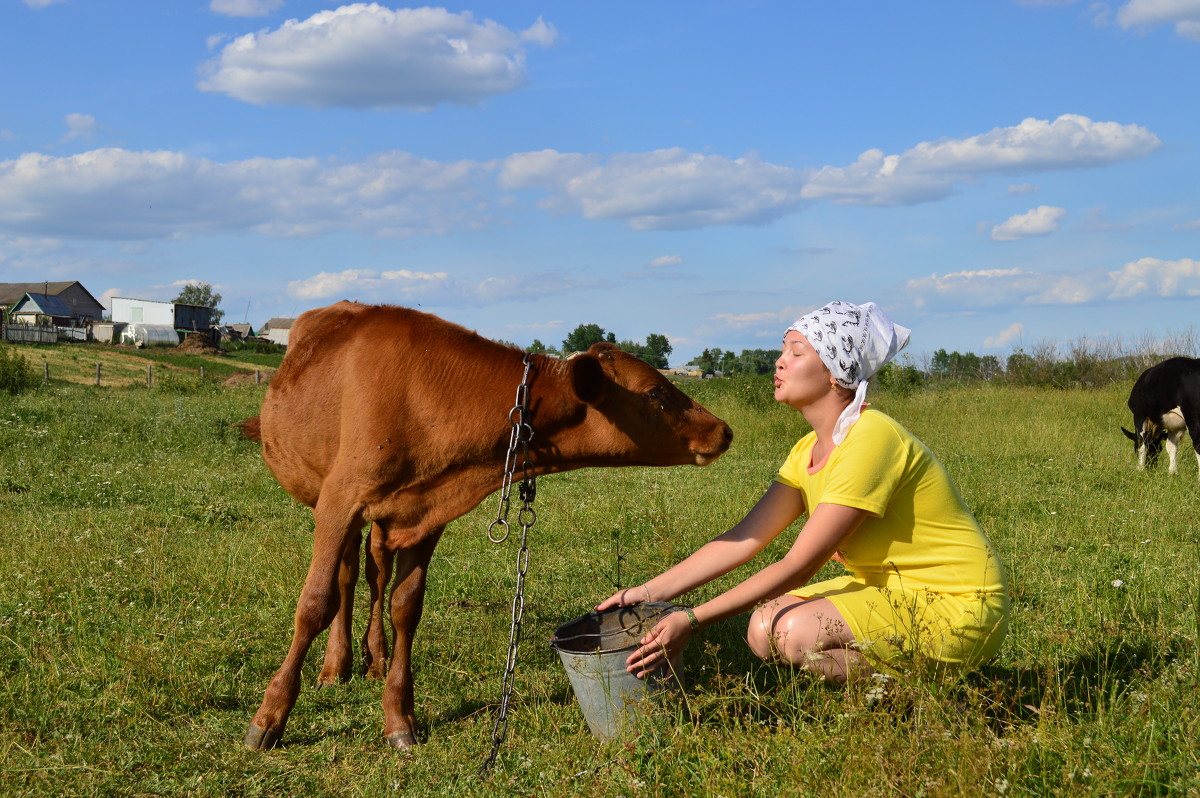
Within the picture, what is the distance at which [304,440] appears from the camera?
4484 millimetres

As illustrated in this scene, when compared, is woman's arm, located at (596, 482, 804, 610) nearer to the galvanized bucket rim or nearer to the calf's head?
the galvanized bucket rim

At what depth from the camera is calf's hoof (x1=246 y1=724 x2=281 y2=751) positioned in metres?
3.92

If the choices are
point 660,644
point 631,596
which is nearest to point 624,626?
point 631,596

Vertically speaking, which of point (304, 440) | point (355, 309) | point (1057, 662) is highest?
point (355, 309)

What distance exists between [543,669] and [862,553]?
1.93 metres

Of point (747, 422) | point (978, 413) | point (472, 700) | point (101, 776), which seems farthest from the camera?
point (978, 413)

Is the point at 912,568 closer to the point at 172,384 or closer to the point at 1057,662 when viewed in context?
the point at 1057,662

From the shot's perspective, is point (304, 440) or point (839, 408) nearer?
point (839, 408)

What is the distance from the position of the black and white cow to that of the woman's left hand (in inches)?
439

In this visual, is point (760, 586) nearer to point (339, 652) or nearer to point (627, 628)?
point (627, 628)

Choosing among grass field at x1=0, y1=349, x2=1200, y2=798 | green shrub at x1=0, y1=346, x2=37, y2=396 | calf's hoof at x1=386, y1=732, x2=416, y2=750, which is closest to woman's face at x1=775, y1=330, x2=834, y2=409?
grass field at x1=0, y1=349, x2=1200, y2=798

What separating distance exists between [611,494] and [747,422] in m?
6.87

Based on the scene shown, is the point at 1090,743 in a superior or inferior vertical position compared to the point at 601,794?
superior

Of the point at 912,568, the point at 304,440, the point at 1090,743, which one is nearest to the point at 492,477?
the point at 304,440
